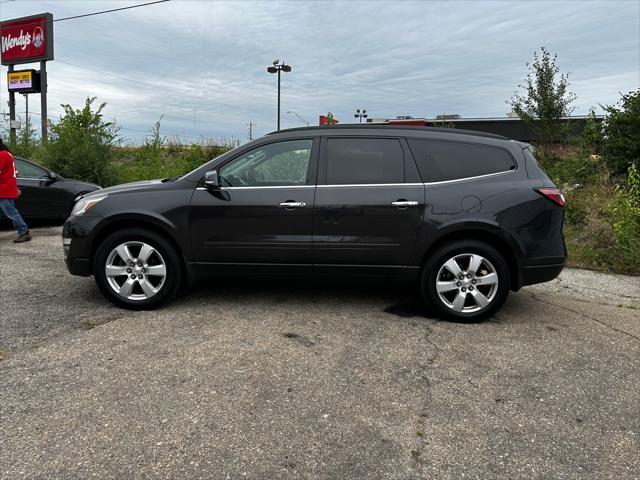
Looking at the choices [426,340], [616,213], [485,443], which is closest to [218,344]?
[426,340]


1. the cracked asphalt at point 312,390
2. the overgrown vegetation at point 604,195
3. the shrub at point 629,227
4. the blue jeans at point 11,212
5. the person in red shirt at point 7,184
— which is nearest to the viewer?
the cracked asphalt at point 312,390

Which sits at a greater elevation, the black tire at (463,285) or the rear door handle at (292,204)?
the rear door handle at (292,204)

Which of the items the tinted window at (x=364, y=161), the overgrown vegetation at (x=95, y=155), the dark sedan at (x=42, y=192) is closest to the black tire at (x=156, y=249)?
the tinted window at (x=364, y=161)

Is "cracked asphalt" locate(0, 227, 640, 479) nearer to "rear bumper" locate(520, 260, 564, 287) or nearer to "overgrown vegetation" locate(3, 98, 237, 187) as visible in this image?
"rear bumper" locate(520, 260, 564, 287)

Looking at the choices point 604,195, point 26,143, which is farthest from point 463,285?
point 26,143

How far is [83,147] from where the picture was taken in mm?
13047

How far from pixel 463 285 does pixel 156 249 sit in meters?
2.84

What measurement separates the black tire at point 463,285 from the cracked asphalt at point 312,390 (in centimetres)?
13

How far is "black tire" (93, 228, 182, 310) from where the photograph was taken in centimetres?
455

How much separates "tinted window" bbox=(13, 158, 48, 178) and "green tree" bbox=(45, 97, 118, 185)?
3973mm

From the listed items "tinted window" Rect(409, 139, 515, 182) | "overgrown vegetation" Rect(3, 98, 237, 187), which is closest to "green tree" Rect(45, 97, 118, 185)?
"overgrown vegetation" Rect(3, 98, 237, 187)

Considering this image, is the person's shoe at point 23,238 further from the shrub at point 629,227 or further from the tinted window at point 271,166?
the shrub at point 629,227

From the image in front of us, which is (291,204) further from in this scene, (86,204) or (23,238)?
(23,238)

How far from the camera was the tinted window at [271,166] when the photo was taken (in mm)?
4562
